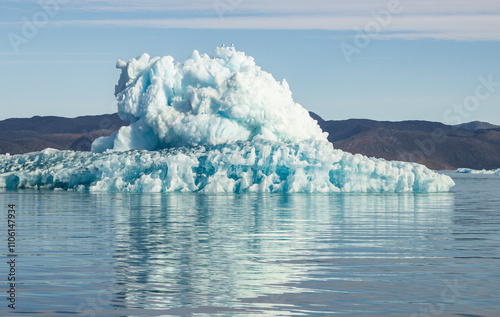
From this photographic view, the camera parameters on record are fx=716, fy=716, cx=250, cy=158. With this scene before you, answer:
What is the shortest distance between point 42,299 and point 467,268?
7794 mm

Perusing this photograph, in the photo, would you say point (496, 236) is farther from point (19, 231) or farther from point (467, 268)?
point (19, 231)

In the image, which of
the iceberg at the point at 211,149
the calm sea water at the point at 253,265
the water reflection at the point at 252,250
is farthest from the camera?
the iceberg at the point at 211,149

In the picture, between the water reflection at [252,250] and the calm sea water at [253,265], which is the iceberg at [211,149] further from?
the calm sea water at [253,265]

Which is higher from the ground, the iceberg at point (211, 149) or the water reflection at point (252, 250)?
the iceberg at point (211, 149)

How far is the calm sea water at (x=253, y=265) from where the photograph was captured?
1020 cm

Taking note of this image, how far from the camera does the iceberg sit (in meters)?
40.6

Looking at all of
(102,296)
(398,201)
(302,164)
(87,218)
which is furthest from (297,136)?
(102,296)

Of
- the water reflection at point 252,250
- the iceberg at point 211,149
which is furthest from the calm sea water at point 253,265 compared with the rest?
the iceberg at point 211,149

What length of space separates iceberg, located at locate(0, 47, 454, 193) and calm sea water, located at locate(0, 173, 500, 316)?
45.3 ft

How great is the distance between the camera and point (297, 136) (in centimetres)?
4641

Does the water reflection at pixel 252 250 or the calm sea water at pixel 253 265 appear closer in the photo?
the calm sea water at pixel 253 265

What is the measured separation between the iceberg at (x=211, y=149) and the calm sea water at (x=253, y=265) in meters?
13.8

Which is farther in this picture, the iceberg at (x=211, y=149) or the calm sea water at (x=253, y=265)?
the iceberg at (x=211, y=149)

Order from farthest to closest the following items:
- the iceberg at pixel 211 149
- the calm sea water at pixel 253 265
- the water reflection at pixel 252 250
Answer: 1. the iceberg at pixel 211 149
2. the water reflection at pixel 252 250
3. the calm sea water at pixel 253 265
